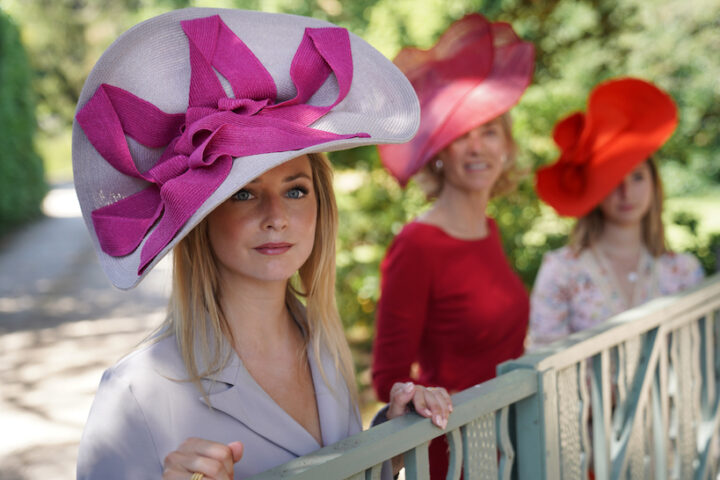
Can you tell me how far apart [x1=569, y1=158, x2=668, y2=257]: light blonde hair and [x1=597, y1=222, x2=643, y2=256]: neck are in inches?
1.4

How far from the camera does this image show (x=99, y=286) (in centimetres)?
1075

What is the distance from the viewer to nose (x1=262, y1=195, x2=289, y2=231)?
1.57 metres

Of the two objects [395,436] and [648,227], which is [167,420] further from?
[648,227]

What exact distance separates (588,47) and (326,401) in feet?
43.7

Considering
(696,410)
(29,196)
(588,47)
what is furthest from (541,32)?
(29,196)

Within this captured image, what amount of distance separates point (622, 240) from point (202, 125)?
2.33 metres

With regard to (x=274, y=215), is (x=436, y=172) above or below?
above

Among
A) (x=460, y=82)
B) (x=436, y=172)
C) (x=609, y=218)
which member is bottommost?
(x=609, y=218)

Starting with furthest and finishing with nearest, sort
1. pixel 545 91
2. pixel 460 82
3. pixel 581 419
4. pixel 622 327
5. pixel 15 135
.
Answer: pixel 15 135 → pixel 545 91 → pixel 460 82 → pixel 622 327 → pixel 581 419

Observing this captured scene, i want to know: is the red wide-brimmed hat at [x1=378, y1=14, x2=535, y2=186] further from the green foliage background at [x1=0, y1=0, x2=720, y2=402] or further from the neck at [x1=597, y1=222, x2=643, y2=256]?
the green foliage background at [x1=0, y1=0, x2=720, y2=402]

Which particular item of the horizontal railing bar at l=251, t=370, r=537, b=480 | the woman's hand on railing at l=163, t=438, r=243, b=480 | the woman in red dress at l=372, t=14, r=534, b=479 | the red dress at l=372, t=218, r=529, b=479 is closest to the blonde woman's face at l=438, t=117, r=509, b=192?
the woman in red dress at l=372, t=14, r=534, b=479

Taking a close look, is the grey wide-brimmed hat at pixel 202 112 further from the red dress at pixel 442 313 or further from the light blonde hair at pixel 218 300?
the red dress at pixel 442 313

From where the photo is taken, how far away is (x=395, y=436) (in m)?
1.42

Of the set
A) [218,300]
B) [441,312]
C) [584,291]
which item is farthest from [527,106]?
[218,300]
